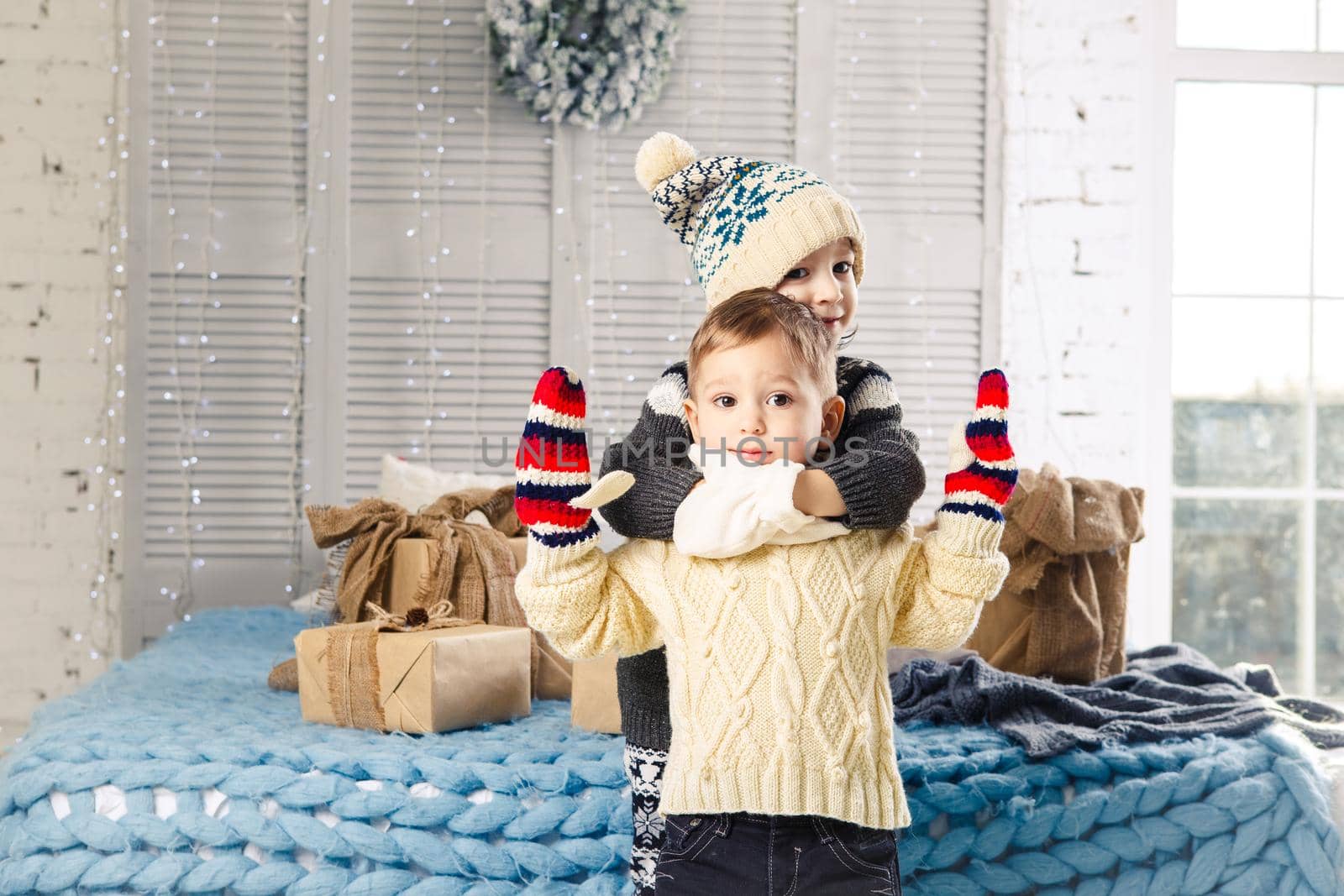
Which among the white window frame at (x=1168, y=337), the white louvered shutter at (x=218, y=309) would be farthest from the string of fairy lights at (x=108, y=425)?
the white window frame at (x=1168, y=337)

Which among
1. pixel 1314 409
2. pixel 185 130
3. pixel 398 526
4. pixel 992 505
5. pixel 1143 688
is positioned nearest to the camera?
pixel 992 505

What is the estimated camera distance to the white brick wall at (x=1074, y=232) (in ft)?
9.91

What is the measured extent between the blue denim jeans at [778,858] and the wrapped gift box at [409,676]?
1.98ft

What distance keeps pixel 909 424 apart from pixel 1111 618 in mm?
1195

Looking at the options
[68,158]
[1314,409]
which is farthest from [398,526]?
[1314,409]

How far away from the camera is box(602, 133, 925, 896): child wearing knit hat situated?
1.00 m

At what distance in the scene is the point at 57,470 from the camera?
2910 millimetres

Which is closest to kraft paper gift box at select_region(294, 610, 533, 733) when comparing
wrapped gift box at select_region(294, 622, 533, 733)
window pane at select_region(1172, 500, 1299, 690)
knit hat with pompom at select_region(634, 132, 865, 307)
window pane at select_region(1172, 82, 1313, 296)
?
wrapped gift box at select_region(294, 622, 533, 733)

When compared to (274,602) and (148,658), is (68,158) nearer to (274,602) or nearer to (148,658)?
(274,602)

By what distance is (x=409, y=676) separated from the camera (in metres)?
1.54

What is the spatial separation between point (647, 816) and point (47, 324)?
7.96 ft

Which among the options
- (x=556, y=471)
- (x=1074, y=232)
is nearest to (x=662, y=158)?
(x=556, y=471)

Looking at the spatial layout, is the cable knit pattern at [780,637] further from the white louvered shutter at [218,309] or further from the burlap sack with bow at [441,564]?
the white louvered shutter at [218,309]

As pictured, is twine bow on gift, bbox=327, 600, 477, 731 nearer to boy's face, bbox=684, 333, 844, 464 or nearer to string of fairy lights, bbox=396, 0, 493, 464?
boy's face, bbox=684, 333, 844, 464
